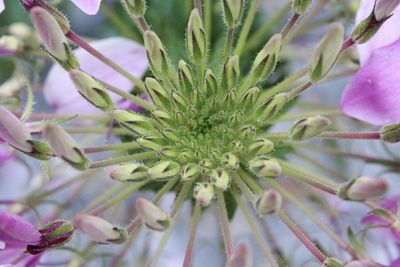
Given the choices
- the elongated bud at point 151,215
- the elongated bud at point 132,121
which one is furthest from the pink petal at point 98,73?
the elongated bud at point 151,215

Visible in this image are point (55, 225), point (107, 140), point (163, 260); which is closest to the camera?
point (55, 225)

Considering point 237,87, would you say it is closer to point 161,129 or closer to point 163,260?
point 161,129

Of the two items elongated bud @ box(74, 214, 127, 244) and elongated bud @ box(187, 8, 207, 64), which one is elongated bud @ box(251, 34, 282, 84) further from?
elongated bud @ box(74, 214, 127, 244)

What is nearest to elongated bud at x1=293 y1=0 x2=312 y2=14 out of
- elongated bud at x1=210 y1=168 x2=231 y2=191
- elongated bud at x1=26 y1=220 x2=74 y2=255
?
elongated bud at x1=210 y1=168 x2=231 y2=191

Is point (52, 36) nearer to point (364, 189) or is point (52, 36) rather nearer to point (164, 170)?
point (164, 170)

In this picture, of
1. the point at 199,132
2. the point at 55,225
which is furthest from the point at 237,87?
the point at 55,225
